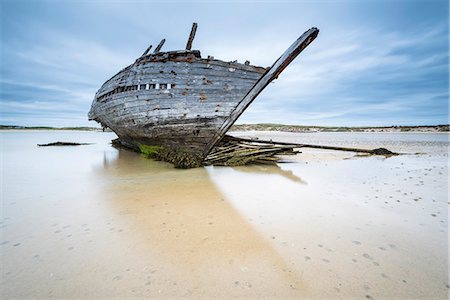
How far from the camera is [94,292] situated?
4.85 feet

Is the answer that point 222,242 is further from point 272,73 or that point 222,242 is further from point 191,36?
point 191,36

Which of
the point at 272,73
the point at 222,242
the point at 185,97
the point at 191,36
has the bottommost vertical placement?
the point at 222,242

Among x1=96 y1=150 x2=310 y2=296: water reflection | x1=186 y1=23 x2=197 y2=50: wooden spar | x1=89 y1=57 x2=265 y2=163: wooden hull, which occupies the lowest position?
x1=96 y1=150 x2=310 y2=296: water reflection

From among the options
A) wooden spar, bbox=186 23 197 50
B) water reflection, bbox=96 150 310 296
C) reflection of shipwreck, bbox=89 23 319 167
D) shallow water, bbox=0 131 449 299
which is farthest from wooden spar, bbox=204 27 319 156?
water reflection, bbox=96 150 310 296

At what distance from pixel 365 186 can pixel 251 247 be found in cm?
338

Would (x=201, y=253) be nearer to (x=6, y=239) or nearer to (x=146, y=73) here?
(x=6, y=239)

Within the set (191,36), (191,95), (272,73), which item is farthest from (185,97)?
(272,73)

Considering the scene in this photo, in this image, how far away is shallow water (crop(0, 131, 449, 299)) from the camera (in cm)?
154

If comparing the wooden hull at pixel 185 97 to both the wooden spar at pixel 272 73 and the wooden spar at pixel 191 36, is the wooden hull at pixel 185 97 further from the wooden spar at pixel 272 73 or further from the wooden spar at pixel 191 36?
the wooden spar at pixel 191 36

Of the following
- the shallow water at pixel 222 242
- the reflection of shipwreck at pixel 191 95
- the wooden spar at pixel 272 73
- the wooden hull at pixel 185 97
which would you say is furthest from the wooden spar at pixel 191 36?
the shallow water at pixel 222 242

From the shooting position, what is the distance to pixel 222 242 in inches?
84.9

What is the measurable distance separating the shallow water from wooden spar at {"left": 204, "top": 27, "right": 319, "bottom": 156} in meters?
2.64

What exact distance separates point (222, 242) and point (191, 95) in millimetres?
4950

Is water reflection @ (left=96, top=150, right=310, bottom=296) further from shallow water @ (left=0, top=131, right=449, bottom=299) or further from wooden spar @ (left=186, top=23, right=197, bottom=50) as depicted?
wooden spar @ (left=186, top=23, right=197, bottom=50)
